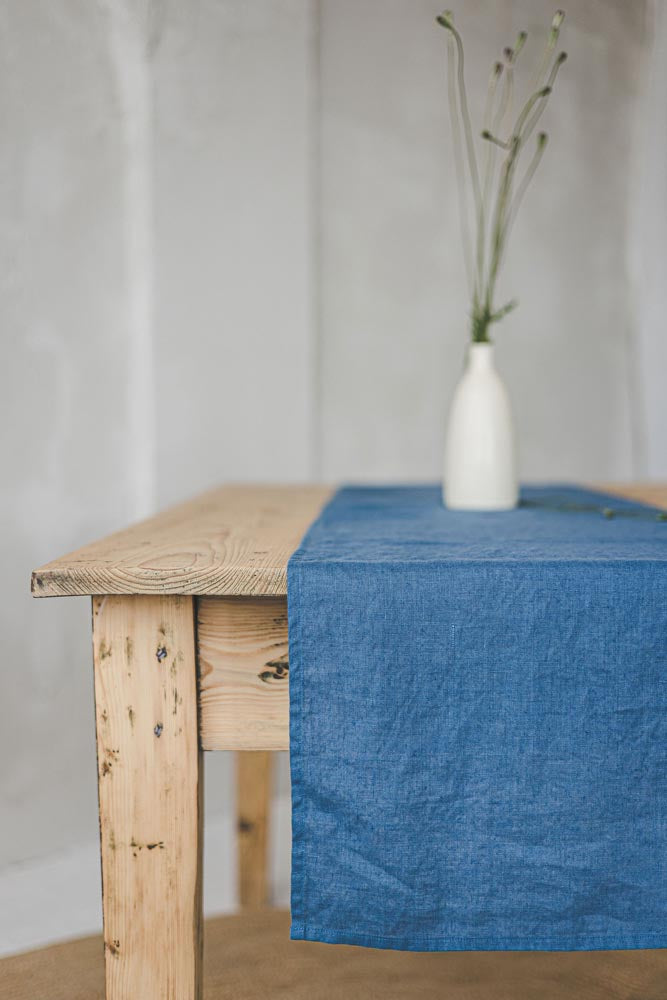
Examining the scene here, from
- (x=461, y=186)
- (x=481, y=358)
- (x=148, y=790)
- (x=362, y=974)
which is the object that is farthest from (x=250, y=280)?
(x=148, y=790)

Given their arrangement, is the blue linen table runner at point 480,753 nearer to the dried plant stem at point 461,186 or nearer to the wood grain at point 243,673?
the wood grain at point 243,673

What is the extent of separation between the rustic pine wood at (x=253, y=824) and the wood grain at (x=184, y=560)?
0.82 m

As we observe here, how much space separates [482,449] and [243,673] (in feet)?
1.97

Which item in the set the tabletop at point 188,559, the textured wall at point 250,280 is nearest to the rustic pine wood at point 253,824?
the textured wall at point 250,280

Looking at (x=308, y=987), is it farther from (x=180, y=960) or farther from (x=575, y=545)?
(x=575, y=545)

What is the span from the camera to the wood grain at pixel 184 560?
0.90 metres

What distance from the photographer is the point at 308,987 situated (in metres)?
1.56

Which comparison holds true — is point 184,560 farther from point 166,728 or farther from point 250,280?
Answer: point 250,280

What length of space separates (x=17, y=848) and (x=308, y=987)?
2.93 feet

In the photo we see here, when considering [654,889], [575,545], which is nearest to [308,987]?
[654,889]

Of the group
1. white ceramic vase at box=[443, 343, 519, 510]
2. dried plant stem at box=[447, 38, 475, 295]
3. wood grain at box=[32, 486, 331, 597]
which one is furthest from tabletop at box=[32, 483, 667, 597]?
dried plant stem at box=[447, 38, 475, 295]

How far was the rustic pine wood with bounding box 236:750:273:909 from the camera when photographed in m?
1.95

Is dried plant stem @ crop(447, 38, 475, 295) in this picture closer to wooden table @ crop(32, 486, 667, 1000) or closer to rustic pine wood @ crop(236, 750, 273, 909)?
rustic pine wood @ crop(236, 750, 273, 909)

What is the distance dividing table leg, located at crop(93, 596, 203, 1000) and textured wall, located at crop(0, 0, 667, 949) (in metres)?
1.14
